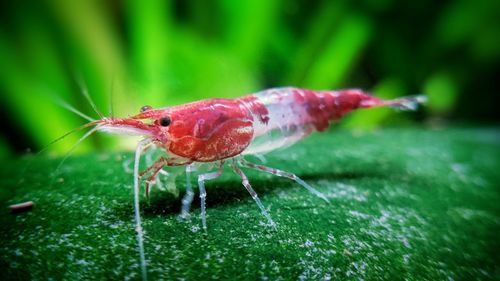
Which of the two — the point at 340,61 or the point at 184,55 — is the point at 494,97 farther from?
the point at 184,55

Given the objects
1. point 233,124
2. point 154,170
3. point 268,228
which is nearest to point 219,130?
point 233,124

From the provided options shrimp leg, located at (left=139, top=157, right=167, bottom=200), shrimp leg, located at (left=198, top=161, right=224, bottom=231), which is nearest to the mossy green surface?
shrimp leg, located at (left=198, top=161, right=224, bottom=231)

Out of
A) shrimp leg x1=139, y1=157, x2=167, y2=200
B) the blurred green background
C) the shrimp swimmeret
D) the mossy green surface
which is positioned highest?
the blurred green background

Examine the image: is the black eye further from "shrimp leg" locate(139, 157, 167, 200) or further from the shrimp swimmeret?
"shrimp leg" locate(139, 157, 167, 200)

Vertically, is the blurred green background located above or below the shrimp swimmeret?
above

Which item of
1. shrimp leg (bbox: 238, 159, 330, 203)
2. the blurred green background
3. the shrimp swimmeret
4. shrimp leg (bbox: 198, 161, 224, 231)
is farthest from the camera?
the blurred green background

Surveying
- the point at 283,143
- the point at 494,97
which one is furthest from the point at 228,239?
the point at 494,97

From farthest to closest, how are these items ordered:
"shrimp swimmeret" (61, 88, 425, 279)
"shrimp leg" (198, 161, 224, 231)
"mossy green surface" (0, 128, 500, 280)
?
"shrimp swimmeret" (61, 88, 425, 279), "shrimp leg" (198, 161, 224, 231), "mossy green surface" (0, 128, 500, 280)

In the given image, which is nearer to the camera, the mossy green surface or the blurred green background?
the mossy green surface
